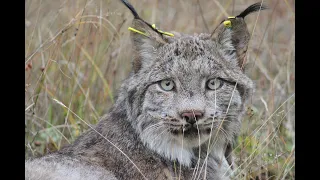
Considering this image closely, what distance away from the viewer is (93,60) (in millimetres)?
7848

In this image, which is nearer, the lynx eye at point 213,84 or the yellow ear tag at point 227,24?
the lynx eye at point 213,84

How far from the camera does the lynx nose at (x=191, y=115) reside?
510cm

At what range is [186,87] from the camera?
5.32 metres

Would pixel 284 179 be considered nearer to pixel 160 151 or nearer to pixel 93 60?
pixel 160 151

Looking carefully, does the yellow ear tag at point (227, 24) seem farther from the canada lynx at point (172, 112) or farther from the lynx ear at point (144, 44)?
the lynx ear at point (144, 44)

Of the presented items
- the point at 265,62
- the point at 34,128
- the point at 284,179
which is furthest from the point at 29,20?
the point at 284,179

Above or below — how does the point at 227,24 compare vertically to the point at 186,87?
above

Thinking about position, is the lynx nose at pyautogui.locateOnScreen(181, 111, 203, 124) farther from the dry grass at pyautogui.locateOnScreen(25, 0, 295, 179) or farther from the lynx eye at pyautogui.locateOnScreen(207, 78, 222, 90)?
the dry grass at pyautogui.locateOnScreen(25, 0, 295, 179)

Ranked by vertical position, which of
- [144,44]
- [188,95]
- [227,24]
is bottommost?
[188,95]

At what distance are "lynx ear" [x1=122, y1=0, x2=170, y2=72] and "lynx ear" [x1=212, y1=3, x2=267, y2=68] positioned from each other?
1.70 ft

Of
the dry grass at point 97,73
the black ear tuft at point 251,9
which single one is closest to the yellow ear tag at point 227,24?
the black ear tuft at point 251,9

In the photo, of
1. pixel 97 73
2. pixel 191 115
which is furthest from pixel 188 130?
pixel 97 73

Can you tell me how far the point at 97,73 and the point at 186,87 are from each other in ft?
9.43

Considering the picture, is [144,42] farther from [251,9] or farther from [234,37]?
[251,9]
